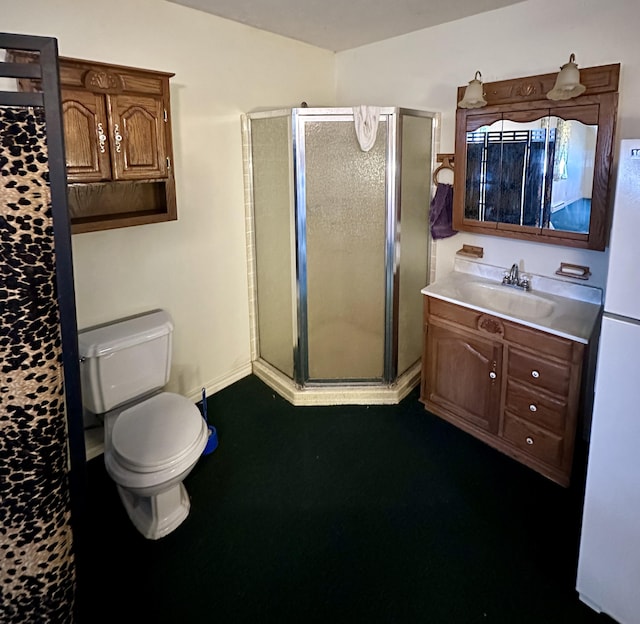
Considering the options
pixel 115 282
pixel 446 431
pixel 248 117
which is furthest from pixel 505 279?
pixel 115 282

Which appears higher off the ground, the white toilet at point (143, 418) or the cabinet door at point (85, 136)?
the cabinet door at point (85, 136)

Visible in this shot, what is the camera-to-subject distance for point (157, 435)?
2.18 m

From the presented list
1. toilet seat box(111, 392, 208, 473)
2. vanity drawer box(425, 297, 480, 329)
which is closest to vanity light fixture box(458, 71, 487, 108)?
vanity drawer box(425, 297, 480, 329)

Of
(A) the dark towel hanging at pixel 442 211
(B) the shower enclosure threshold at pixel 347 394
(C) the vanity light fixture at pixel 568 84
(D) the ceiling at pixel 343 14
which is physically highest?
(D) the ceiling at pixel 343 14

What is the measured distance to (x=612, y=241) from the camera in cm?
151

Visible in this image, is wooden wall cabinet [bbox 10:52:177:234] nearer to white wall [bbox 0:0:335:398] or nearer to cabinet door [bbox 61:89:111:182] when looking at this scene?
cabinet door [bbox 61:89:111:182]

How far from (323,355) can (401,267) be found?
0.74m

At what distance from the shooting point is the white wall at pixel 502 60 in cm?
230

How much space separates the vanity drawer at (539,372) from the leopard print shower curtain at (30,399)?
205 cm

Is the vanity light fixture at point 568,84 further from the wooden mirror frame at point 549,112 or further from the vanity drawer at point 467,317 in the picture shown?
the vanity drawer at point 467,317

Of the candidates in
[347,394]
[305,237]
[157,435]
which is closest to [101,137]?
[305,237]

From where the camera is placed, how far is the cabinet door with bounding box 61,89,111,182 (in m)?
2.13

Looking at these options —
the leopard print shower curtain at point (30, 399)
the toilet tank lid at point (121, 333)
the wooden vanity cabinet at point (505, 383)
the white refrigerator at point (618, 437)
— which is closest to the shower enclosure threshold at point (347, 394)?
the wooden vanity cabinet at point (505, 383)

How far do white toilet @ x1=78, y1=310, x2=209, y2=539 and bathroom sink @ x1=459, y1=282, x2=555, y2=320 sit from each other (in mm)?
1591
